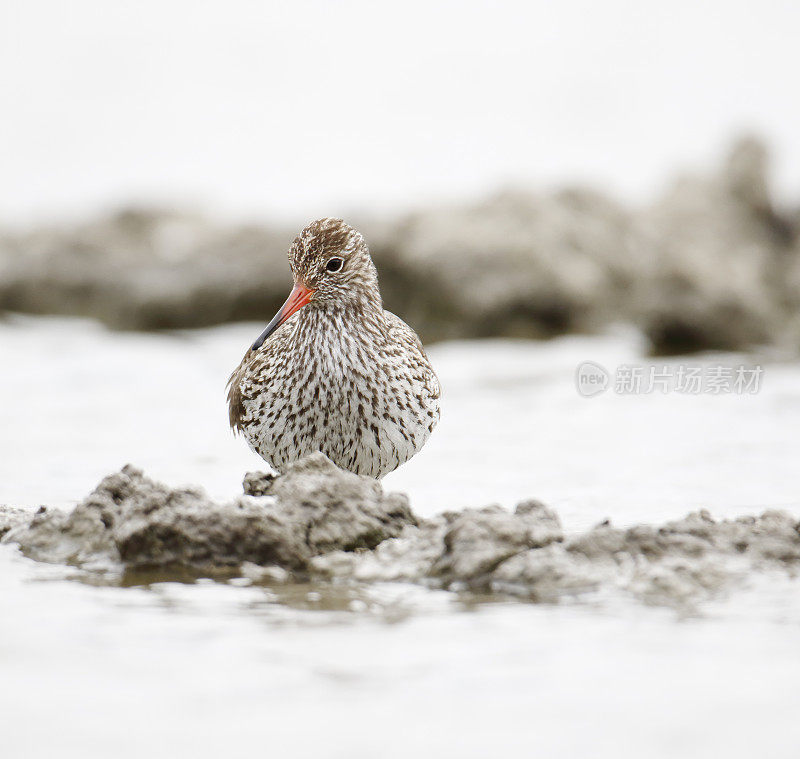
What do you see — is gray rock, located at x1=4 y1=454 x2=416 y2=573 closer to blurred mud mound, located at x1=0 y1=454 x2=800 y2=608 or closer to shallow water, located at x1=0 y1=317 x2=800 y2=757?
blurred mud mound, located at x1=0 y1=454 x2=800 y2=608

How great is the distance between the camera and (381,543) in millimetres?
5414

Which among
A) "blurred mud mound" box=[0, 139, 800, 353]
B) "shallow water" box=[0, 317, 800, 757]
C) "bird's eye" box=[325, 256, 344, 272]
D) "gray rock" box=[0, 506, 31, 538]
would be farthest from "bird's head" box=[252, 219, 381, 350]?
"blurred mud mound" box=[0, 139, 800, 353]

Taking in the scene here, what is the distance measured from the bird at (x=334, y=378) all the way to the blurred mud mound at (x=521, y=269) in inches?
317

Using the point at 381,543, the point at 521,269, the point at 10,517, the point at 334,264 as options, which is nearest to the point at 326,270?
the point at 334,264

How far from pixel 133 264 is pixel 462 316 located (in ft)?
16.8

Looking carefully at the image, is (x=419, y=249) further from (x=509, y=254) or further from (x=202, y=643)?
(x=202, y=643)

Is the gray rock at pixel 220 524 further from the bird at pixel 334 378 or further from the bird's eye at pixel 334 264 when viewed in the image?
the bird's eye at pixel 334 264

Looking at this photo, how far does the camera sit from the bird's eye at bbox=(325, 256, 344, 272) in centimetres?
689

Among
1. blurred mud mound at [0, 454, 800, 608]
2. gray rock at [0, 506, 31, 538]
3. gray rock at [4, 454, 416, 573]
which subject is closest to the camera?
blurred mud mound at [0, 454, 800, 608]

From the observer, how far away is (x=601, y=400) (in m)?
11.3

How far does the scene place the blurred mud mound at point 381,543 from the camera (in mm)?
4965

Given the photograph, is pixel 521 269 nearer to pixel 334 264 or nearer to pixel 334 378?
pixel 334 264

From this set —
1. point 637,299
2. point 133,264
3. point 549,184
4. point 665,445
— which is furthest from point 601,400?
point 133,264

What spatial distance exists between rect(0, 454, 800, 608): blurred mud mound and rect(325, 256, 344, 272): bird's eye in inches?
60.9
